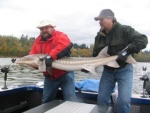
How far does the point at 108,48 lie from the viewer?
5.09 m

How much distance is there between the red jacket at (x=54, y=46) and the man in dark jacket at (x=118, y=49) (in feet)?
2.01

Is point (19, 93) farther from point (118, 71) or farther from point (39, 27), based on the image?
point (118, 71)

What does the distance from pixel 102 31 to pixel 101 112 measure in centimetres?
172

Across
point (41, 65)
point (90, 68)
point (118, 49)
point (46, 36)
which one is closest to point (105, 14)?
point (118, 49)

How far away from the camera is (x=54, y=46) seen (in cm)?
538

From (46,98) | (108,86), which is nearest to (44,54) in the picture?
(46,98)

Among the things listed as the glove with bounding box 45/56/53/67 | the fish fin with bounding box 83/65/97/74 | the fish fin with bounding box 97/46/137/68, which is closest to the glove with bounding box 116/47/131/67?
the fish fin with bounding box 97/46/137/68

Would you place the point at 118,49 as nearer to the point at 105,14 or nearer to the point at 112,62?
the point at 112,62

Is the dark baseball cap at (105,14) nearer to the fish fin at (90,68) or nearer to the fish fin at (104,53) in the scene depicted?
the fish fin at (104,53)

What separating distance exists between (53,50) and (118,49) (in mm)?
1174

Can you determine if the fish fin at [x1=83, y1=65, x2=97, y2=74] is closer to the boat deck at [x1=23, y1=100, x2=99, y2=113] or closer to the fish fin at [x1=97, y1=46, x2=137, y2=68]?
the fish fin at [x1=97, y1=46, x2=137, y2=68]

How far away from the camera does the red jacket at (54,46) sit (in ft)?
17.1

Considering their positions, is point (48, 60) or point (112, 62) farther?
point (48, 60)

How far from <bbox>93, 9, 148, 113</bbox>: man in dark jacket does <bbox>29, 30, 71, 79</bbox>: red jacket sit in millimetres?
613
